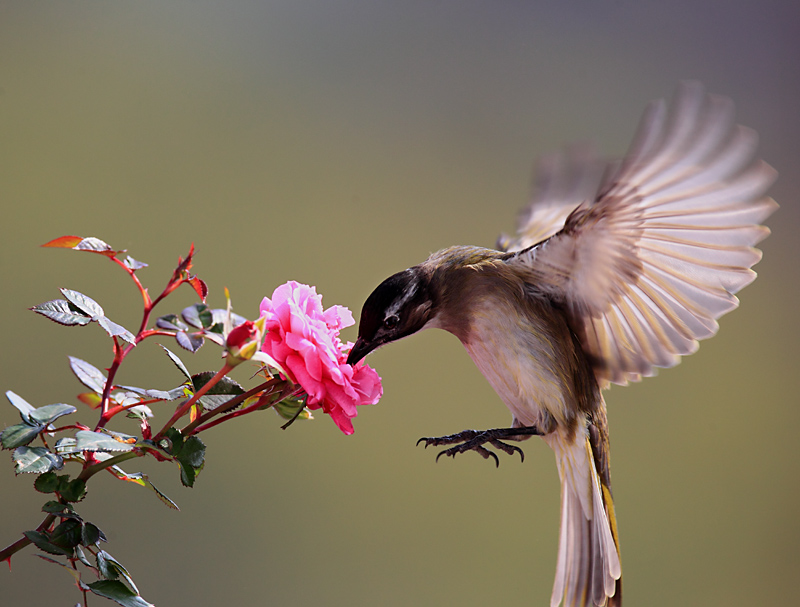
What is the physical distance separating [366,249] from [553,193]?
485 millimetres

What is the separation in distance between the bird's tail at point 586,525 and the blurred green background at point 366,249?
2.02 feet

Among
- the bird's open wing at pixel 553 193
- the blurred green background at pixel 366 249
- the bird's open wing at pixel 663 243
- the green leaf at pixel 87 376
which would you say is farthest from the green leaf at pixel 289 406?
the blurred green background at pixel 366 249

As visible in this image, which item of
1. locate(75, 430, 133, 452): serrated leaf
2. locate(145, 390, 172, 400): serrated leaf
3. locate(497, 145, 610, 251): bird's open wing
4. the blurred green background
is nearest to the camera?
locate(75, 430, 133, 452): serrated leaf

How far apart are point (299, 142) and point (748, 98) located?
112 centimetres

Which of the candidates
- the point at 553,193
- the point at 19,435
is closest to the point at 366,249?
the point at 553,193

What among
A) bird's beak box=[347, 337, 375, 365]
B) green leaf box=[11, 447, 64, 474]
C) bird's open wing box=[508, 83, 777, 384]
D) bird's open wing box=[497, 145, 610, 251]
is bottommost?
green leaf box=[11, 447, 64, 474]

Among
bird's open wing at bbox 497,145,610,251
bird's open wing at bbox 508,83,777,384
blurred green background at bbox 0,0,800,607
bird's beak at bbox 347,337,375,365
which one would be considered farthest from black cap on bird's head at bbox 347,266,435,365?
blurred green background at bbox 0,0,800,607

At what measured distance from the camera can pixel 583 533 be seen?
2.26ft

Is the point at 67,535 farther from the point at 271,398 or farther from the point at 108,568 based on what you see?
the point at 271,398

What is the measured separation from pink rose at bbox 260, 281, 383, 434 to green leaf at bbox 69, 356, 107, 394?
13 cm

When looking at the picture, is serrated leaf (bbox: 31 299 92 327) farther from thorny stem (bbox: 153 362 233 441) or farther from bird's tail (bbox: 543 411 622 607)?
bird's tail (bbox: 543 411 622 607)

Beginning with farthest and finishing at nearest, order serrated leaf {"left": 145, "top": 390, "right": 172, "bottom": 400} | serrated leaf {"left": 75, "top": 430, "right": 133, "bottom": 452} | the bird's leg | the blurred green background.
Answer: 1. the blurred green background
2. the bird's leg
3. serrated leaf {"left": 145, "top": 390, "right": 172, "bottom": 400}
4. serrated leaf {"left": 75, "top": 430, "right": 133, "bottom": 452}

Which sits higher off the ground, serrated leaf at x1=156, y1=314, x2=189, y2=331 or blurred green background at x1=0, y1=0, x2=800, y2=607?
blurred green background at x1=0, y1=0, x2=800, y2=607

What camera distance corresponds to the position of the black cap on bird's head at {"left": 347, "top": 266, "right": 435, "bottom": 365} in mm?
567
